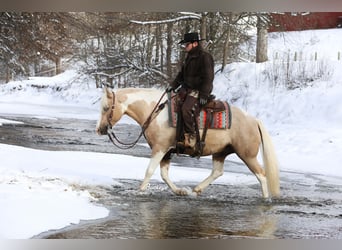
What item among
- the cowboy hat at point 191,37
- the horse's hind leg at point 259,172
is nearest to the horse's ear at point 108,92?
the cowboy hat at point 191,37

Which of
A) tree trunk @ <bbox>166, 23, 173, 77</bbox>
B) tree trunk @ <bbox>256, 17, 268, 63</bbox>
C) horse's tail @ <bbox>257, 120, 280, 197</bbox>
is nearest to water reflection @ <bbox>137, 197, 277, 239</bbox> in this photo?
horse's tail @ <bbox>257, 120, 280, 197</bbox>

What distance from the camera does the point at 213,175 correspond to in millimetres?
3795

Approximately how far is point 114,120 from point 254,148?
34.7 inches

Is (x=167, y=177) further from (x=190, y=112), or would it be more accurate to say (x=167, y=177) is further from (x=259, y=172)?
(x=259, y=172)

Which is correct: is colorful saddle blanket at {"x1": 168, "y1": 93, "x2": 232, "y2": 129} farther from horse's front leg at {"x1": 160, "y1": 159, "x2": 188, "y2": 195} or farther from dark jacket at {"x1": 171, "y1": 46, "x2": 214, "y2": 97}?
horse's front leg at {"x1": 160, "y1": 159, "x2": 188, "y2": 195}

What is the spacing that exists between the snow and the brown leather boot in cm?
14

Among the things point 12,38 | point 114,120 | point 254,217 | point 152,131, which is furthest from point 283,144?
point 12,38

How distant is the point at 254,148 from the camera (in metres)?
3.82

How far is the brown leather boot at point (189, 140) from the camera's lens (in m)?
3.77

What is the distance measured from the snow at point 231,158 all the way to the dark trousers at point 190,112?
0.16 metres

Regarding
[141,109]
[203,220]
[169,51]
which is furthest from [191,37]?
[203,220]

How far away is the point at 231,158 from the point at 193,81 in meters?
0.53

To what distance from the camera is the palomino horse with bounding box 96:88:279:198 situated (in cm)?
379
